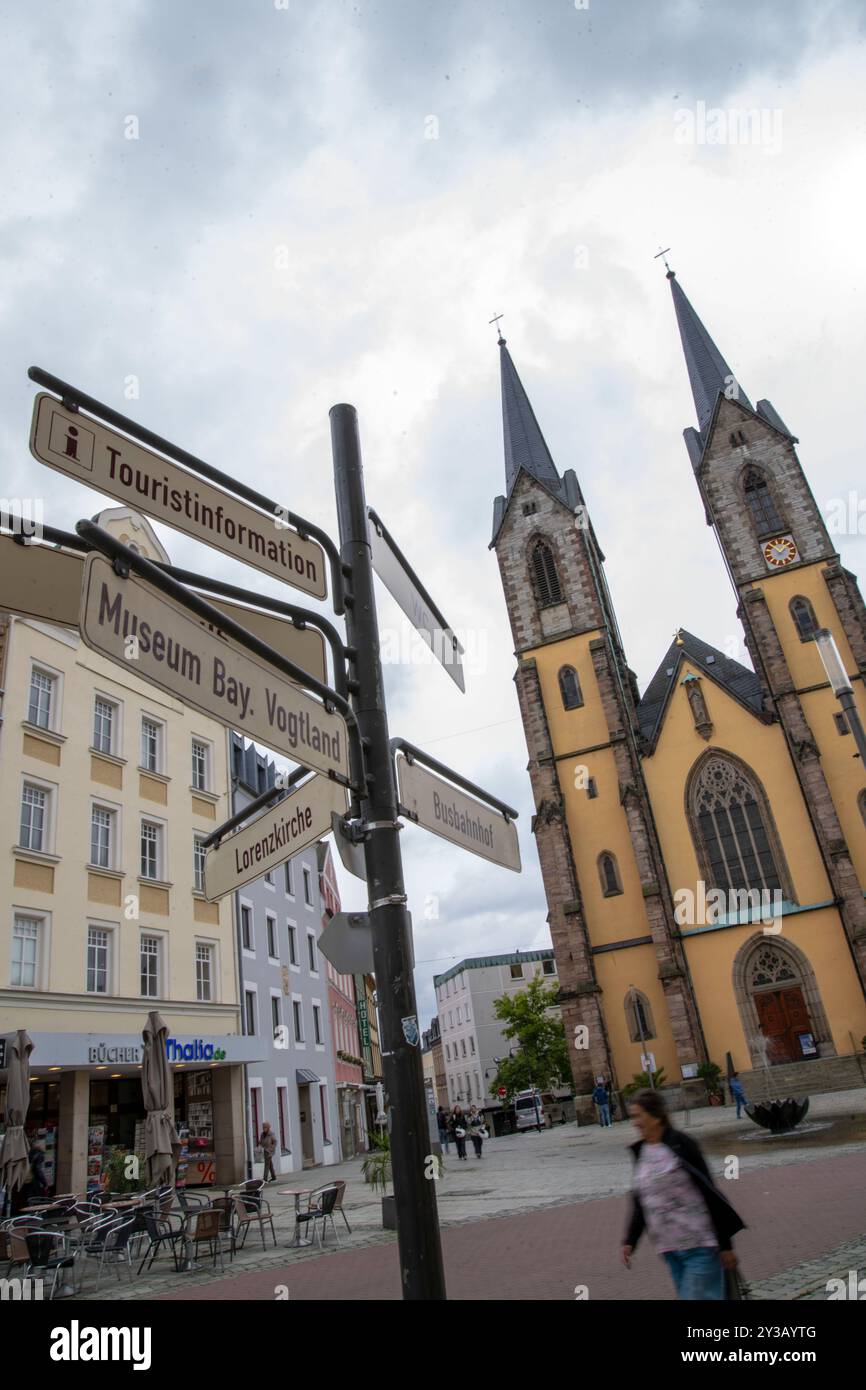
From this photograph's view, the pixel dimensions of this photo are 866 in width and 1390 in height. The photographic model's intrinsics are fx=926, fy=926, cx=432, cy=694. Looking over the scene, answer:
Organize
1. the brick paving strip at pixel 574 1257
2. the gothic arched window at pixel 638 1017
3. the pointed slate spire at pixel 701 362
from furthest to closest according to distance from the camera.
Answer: the pointed slate spire at pixel 701 362, the gothic arched window at pixel 638 1017, the brick paving strip at pixel 574 1257

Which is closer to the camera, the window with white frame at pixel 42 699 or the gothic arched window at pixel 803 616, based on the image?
the window with white frame at pixel 42 699

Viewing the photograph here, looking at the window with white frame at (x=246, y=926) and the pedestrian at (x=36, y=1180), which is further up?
the window with white frame at (x=246, y=926)

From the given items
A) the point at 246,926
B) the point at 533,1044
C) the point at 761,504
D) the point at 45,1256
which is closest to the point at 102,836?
the point at 246,926

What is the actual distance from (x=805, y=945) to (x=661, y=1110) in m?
31.3

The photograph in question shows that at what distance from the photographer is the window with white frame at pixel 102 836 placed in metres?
22.0

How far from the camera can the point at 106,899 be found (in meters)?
21.8

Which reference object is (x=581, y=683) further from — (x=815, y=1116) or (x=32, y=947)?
(x=32, y=947)

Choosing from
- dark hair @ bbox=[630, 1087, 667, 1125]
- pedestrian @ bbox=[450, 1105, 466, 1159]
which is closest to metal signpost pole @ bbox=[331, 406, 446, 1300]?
dark hair @ bbox=[630, 1087, 667, 1125]

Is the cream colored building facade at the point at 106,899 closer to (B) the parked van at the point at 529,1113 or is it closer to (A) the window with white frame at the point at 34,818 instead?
(A) the window with white frame at the point at 34,818

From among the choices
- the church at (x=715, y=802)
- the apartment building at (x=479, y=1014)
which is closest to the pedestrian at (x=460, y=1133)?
the church at (x=715, y=802)

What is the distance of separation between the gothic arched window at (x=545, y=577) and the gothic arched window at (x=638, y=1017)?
17.2 metres

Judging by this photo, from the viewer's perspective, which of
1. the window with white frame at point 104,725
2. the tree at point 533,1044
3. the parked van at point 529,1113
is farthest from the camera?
the tree at point 533,1044

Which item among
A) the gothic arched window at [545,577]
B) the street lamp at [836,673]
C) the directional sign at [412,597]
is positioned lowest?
the directional sign at [412,597]

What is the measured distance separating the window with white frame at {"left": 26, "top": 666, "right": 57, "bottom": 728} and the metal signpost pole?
18614mm
